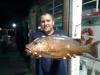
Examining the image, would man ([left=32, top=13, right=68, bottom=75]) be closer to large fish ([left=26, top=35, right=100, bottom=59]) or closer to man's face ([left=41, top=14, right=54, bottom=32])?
man's face ([left=41, top=14, right=54, bottom=32])

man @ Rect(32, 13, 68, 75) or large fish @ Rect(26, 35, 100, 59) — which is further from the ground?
large fish @ Rect(26, 35, 100, 59)

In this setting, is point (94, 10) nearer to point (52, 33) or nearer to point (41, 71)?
point (52, 33)

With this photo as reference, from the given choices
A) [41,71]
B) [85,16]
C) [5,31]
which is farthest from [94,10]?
[5,31]

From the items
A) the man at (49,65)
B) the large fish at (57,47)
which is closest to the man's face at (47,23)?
the man at (49,65)

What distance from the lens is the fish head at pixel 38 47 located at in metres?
2.29

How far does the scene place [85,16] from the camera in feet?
10.5

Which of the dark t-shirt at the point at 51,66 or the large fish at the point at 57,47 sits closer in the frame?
the large fish at the point at 57,47

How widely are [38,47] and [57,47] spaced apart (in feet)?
0.54

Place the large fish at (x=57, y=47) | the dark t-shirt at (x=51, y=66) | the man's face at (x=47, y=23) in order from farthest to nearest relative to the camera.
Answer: the dark t-shirt at (x=51, y=66) → the man's face at (x=47, y=23) → the large fish at (x=57, y=47)

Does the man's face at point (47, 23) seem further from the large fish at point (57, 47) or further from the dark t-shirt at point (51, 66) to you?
the large fish at point (57, 47)

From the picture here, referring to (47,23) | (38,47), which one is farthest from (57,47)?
(47,23)

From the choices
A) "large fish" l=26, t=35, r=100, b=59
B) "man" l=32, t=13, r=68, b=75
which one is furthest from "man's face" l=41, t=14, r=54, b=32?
"large fish" l=26, t=35, r=100, b=59

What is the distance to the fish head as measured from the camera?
7.52ft

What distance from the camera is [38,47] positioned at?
232 cm
